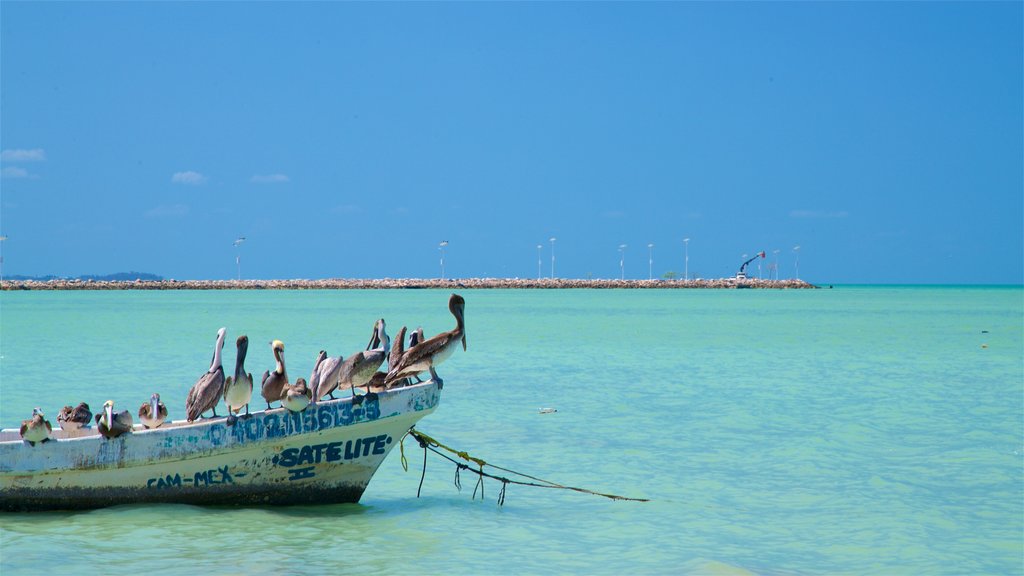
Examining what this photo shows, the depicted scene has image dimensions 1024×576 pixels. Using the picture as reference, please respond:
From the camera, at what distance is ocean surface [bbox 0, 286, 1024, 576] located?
9500 millimetres

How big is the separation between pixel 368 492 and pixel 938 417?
10257 millimetres

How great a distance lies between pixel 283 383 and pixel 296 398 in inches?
22.3

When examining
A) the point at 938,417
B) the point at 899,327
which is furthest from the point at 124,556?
the point at 899,327

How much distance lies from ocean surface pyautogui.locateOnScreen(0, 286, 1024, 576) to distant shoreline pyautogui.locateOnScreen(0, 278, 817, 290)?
396 feet

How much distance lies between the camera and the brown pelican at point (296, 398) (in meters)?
9.80

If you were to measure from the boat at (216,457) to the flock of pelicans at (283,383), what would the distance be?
124 millimetres

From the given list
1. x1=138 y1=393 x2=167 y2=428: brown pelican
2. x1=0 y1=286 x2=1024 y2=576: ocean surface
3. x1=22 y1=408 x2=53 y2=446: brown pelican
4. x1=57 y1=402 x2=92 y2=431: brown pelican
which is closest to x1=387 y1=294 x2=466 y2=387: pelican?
x1=0 y1=286 x2=1024 y2=576: ocean surface

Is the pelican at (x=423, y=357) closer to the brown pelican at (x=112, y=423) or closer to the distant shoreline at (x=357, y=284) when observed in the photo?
the brown pelican at (x=112, y=423)

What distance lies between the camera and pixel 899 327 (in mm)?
49500

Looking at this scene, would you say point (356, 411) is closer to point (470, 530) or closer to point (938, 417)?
point (470, 530)

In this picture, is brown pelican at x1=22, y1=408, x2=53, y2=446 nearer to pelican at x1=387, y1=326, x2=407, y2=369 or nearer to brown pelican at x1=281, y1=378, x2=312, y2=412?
brown pelican at x1=281, y1=378, x2=312, y2=412

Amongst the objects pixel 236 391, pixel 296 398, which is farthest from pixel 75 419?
pixel 296 398

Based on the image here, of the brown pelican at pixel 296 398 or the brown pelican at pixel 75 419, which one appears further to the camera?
the brown pelican at pixel 75 419

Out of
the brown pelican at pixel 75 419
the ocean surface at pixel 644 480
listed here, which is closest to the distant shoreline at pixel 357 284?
the ocean surface at pixel 644 480
